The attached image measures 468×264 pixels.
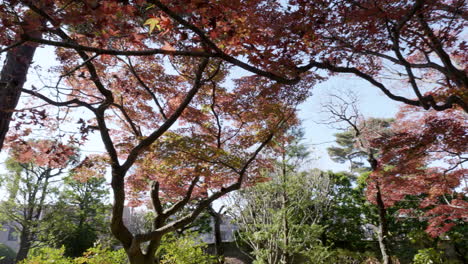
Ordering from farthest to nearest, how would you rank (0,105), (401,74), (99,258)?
1. (99,258)
2. (401,74)
3. (0,105)

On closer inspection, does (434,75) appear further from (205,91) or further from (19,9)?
(19,9)

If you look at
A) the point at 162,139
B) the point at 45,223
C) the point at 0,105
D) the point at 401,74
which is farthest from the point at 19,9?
the point at 45,223

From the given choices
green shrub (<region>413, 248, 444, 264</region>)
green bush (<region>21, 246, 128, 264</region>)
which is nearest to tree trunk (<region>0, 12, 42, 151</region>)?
green bush (<region>21, 246, 128, 264</region>)

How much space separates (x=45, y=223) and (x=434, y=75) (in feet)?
40.2

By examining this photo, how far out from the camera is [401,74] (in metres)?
4.43

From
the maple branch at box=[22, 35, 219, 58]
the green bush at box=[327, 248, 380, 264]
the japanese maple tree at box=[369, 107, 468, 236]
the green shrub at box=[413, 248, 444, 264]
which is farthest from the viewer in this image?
Result: the green bush at box=[327, 248, 380, 264]

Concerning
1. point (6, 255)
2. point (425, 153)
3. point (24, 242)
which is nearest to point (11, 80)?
point (425, 153)

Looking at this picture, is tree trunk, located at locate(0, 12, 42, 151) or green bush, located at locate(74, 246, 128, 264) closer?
tree trunk, located at locate(0, 12, 42, 151)

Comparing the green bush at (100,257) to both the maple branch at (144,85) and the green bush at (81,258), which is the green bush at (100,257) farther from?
the maple branch at (144,85)

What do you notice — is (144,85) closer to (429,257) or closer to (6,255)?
(429,257)

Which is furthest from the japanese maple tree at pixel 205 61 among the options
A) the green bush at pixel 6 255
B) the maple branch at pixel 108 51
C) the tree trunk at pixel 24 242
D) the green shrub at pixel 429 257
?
the green bush at pixel 6 255

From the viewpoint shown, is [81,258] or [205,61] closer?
[205,61]

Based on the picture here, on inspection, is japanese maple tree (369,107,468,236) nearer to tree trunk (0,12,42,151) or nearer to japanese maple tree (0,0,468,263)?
japanese maple tree (0,0,468,263)

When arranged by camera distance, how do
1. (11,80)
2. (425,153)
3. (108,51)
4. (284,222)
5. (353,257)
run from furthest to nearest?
(353,257) < (284,222) < (425,153) < (11,80) < (108,51)
